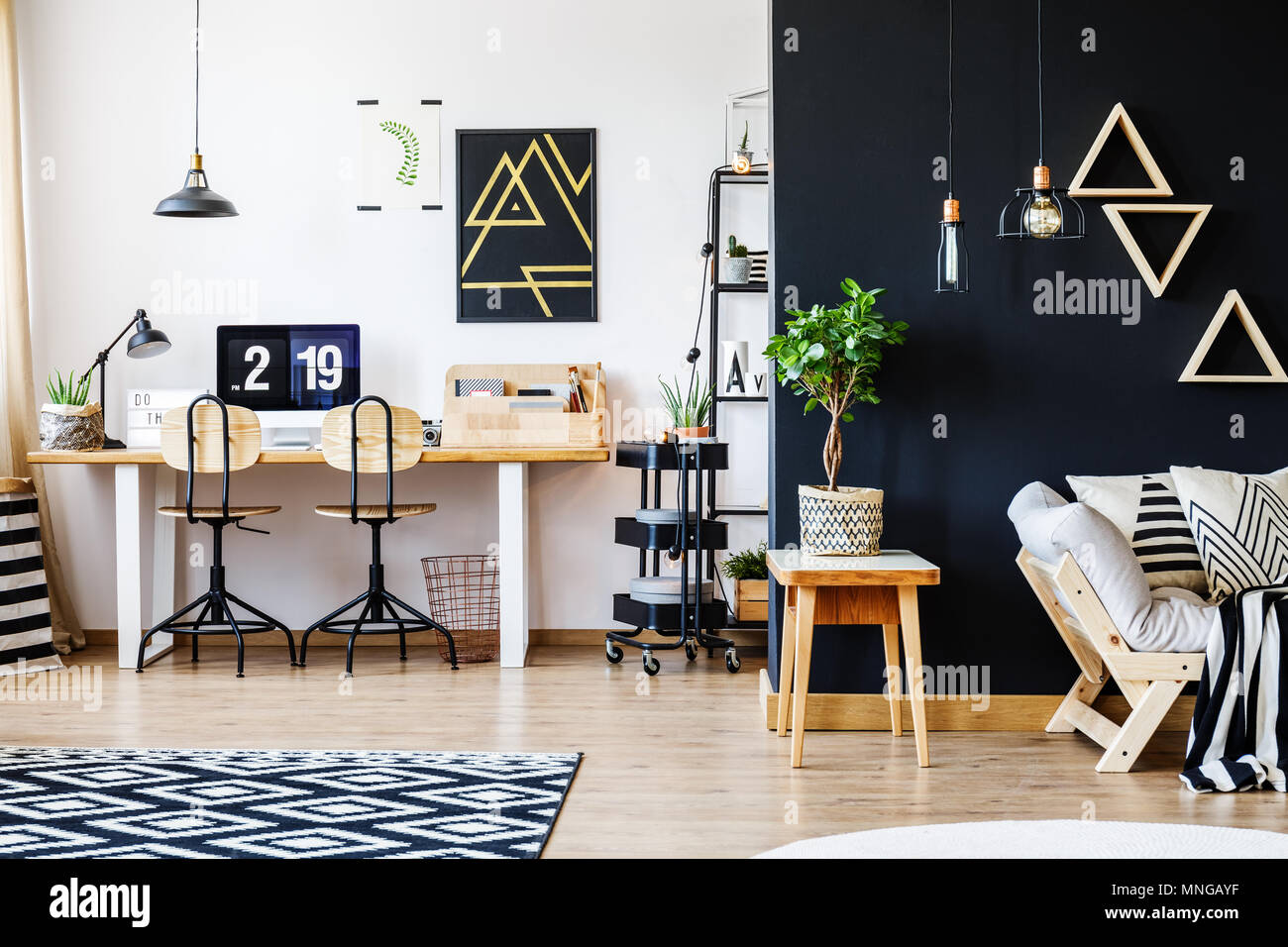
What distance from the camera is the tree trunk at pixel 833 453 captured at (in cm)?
326

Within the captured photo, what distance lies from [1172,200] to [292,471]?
12.0 ft

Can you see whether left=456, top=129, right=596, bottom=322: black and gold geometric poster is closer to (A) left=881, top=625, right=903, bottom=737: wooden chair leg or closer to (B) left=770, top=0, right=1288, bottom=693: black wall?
(B) left=770, top=0, right=1288, bottom=693: black wall

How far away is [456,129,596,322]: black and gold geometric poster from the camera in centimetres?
485

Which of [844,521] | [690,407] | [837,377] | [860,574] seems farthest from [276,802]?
[690,407]

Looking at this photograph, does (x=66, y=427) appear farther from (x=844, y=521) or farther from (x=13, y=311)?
(x=844, y=521)

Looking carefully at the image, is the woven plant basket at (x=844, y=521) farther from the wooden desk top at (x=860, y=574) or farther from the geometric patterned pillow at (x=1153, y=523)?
the geometric patterned pillow at (x=1153, y=523)

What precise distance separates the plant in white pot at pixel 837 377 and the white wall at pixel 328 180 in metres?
1.64

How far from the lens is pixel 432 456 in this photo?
4324 millimetres

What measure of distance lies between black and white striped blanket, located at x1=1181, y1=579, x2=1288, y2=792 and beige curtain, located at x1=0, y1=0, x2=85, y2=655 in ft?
14.1

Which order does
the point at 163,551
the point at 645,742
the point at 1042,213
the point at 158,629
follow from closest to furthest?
the point at 1042,213 < the point at 645,742 < the point at 158,629 < the point at 163,551

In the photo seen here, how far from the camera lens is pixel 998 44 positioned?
132 inches

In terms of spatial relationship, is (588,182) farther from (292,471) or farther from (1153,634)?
(1153,634)

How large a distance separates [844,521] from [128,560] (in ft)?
9.37
